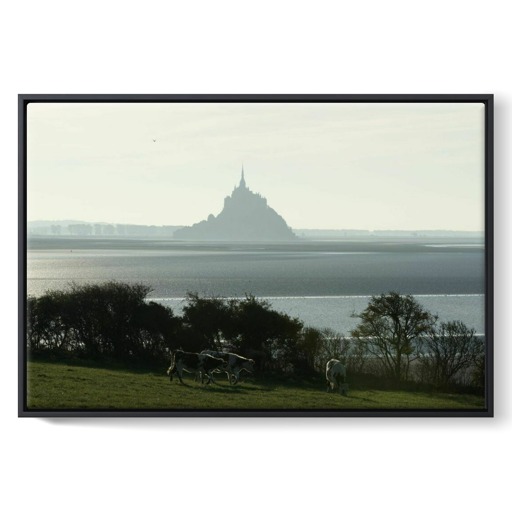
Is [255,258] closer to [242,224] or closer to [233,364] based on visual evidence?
[242,224]

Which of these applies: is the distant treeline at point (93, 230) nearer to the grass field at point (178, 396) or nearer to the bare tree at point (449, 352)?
the grass field at point (178, 396)

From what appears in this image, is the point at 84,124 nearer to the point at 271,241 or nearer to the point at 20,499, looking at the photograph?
the point at 271,241

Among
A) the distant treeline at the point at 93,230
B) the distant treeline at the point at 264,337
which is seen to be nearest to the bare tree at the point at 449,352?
the distant treeline at the point at 264,337

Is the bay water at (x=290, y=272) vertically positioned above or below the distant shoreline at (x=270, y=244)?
below

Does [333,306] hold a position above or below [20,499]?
above

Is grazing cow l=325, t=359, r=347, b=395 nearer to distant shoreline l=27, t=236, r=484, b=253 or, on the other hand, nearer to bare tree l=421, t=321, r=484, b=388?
bare tree l=421, t=321, r=484, b=388

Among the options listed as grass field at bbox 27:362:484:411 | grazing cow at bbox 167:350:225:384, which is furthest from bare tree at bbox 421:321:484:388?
grazing cow at bbox 167:350:225:384
